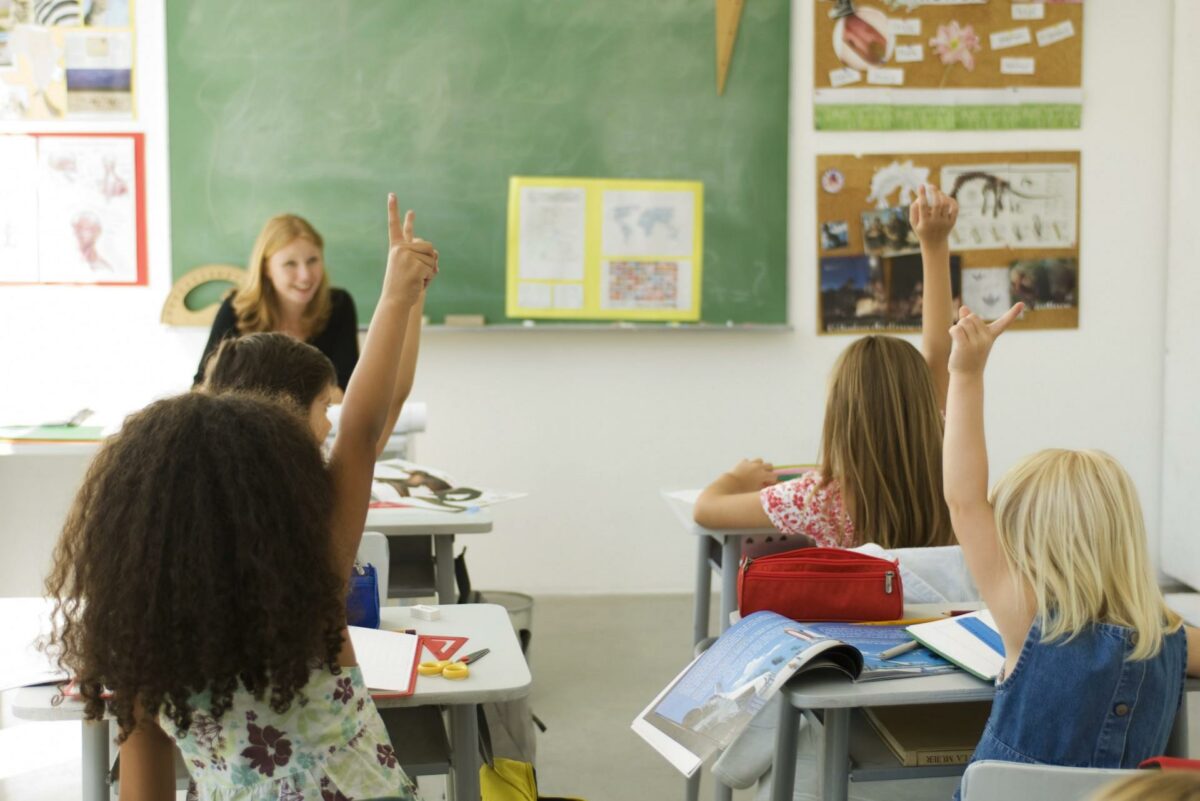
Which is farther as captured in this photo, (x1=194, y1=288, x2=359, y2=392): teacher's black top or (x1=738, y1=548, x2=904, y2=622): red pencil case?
(x1=194, y1=288, x2=359, y2=392): teacher's black top

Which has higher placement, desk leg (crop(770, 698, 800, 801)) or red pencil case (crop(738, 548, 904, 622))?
red pencil case (crop(738, 548, 904, 622))

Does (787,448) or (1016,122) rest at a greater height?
(1016,122)

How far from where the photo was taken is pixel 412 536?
3.12 meters

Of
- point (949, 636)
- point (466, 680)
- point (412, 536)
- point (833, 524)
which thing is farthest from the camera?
point (412, 536)

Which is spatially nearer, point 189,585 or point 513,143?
point 189,585

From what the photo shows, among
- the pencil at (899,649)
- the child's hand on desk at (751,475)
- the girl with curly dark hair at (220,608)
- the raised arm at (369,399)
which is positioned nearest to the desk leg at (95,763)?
the girl with curly dark hair at (220,608)

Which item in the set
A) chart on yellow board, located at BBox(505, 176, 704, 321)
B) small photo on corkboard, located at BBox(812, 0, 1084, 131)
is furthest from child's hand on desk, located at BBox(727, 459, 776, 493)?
small photo on corkboard, located at BBox(812, 0, 1084, 131)

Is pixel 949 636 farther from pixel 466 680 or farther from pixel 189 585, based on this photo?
pixel 189 585

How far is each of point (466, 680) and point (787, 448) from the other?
10.9ft

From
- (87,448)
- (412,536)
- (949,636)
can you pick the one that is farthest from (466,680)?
(87,448)

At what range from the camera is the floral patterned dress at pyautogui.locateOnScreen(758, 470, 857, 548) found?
2385 millimetres

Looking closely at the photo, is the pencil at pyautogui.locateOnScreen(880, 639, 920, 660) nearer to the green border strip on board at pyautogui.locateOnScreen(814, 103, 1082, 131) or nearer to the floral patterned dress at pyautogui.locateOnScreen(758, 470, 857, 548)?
the floral patterned dress at pyautogui.locateOnScreen(758, 470, 857, 548)

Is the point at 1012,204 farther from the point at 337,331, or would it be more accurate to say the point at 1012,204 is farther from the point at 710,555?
the point at 337,331

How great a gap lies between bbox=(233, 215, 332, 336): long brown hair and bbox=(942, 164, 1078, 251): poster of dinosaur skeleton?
240cm
